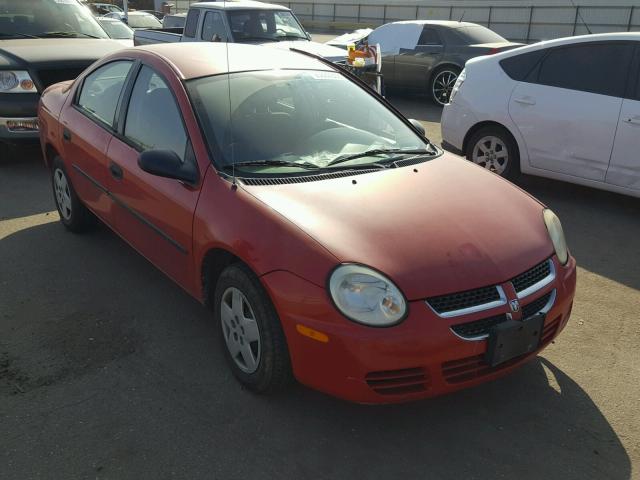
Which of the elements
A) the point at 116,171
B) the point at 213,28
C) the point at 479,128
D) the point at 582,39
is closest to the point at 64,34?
the point at 213,28

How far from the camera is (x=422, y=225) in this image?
2.85 m

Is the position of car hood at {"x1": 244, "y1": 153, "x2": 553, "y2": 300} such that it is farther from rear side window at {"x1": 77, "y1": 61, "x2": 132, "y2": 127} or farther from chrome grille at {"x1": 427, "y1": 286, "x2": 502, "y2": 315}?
rear side window at {"x1": 77, "y1": 61, "x2": 132, "y2": 127}

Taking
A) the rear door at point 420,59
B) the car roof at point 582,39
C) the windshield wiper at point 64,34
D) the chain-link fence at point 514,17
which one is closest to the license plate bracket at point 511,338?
the car roof at point 582,39

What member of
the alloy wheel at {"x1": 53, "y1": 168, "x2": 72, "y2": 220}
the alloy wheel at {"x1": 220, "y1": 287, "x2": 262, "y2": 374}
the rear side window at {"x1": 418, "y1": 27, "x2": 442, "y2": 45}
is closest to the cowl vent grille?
the alloy wheel at {"x1": 220, "y1": 287, "x2": 262, "y2": 374}

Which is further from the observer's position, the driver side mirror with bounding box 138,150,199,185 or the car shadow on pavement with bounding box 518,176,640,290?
the car shadow on pavement with bounding box 518,176,640,290

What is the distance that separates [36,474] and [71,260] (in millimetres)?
2295

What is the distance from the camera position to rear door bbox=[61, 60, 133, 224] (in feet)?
13.4

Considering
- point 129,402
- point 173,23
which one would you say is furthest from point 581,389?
point 173,23

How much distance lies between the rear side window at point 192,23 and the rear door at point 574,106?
6.10m

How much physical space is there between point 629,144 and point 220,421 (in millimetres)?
4343

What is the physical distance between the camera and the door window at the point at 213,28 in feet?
32.2

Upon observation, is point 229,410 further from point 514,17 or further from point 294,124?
point 514,17

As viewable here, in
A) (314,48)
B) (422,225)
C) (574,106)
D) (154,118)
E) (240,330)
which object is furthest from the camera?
(314,48)

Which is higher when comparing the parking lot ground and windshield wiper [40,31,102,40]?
windshield wiper [40,31,102,40]
